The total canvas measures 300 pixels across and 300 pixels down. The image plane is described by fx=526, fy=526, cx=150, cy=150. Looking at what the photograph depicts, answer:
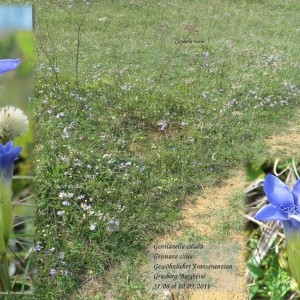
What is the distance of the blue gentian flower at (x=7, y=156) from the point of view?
1480 millimetres

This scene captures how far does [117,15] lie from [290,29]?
4.57 feet

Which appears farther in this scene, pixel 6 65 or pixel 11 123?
pixel 11 123

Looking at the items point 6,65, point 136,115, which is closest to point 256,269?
point 6,65

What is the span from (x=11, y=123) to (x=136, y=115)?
41.7 inches

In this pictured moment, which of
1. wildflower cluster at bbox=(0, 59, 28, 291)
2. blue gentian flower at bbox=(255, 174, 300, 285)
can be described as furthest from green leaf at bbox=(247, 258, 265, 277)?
wildflower cluster at bbox=(0, 59, 28, 291)

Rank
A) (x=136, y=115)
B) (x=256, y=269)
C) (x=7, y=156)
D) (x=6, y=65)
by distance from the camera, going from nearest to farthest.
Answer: (x=6, y=65) → (x=7, y=156) → (x=256, y=269) → (x=136, y=115)

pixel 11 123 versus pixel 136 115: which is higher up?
pixel 11 123

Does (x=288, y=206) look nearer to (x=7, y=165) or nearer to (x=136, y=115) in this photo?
(x=7, y=165)

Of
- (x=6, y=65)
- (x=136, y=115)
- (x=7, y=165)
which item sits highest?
(x=6, y=65)

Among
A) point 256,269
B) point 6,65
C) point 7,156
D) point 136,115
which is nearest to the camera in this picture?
point 6,65

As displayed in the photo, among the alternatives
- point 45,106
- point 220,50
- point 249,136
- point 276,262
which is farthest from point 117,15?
point 276,262

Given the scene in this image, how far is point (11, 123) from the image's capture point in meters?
1.70

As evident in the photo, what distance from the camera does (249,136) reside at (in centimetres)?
267

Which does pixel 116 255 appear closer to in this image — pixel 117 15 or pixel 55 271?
pixel 55 271
